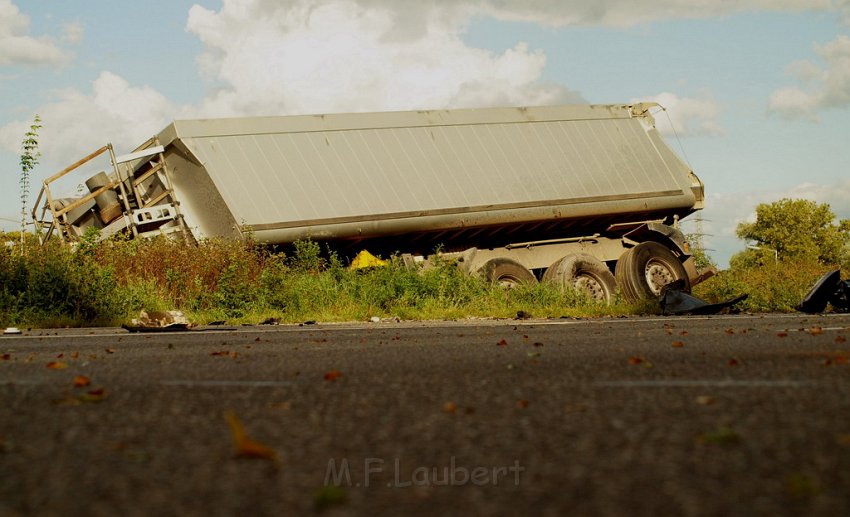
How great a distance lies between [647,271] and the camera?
20.9 metres

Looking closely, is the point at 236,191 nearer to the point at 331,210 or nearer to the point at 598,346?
the point at 331,210

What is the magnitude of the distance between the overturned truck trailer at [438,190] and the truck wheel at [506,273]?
3cm

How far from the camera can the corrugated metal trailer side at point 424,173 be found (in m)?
18.7

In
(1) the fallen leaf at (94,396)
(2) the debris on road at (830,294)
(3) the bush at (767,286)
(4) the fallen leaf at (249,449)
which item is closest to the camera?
(4) the fallen leaf at (249,449)

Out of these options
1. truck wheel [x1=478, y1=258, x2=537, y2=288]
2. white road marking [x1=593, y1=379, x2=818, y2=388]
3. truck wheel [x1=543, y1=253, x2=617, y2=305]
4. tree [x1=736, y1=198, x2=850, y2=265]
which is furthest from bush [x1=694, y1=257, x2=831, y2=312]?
tree [x1=736, y1=198, x2=850, y2=265]

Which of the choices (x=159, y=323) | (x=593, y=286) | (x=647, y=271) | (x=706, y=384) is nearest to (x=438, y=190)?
(x=593, y=286)

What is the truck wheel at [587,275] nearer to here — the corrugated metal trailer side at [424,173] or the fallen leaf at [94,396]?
the corrugated metal trailer side at [424,173]

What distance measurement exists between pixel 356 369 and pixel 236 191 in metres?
12.5

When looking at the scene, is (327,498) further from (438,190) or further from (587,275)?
(587,275)

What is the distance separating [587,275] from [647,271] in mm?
1341

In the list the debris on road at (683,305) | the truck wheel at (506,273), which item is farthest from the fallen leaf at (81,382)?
the truck wheel at (506,273)

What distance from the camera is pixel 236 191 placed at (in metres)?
18.4

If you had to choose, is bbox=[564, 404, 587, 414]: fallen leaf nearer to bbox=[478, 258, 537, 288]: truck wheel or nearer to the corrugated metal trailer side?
the corrugated metal trailer side

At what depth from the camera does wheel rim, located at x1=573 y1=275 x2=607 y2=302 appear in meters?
20.1
